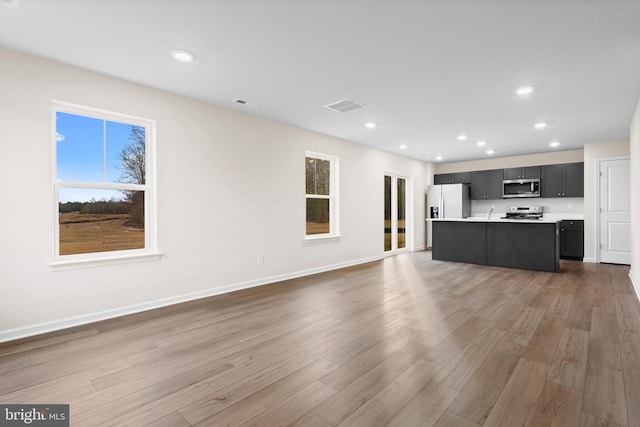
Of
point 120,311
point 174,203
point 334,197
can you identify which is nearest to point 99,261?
point 120,311

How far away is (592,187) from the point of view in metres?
6.53

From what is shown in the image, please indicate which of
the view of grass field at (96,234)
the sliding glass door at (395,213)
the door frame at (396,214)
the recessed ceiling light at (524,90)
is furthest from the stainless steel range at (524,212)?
the view of grass field at (96,234)

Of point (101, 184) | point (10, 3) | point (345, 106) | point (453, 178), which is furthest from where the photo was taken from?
point (453, 178)

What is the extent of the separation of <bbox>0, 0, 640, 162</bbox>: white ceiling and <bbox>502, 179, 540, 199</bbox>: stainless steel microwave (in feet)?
10.6

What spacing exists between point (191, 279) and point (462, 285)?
12.5ft

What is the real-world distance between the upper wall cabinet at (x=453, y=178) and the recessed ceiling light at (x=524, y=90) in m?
5.21

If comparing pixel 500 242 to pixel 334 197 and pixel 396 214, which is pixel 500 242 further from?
pixel 334 197

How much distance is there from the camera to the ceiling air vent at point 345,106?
4.15m

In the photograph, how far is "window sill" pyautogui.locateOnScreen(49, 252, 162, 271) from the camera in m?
3.04

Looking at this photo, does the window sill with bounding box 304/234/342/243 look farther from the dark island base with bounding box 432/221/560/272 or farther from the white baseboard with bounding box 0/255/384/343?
the dark island base with bounding box 432/221/560/272

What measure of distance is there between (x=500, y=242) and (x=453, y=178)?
128 inches

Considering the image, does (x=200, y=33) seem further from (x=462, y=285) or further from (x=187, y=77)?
(x=462, y=285)

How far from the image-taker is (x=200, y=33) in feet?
8.33

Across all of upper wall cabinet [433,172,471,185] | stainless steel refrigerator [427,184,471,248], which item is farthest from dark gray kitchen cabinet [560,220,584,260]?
upper wall cabinet [433,172,471,185]
